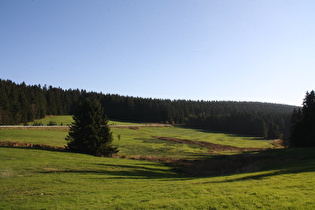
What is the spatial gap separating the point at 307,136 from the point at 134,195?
53956 millimetres

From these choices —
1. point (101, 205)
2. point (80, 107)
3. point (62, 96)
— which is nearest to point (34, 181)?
point (101, 205)

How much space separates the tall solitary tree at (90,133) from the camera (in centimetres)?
3623

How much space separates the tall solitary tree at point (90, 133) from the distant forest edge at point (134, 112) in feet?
182

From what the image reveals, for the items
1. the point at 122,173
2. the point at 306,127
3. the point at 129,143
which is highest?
the point at 306,127

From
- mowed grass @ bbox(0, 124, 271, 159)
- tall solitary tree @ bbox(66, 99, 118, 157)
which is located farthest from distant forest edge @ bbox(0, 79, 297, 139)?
tall solitary tree @ bbox(66, 99, 118, 157)

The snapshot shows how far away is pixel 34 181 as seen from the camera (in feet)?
53.2

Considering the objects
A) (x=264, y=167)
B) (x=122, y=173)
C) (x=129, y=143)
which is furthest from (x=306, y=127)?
(x=122, y=173)

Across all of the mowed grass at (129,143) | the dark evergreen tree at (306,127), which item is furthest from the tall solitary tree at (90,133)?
the dark evergreen tree at (306,127)

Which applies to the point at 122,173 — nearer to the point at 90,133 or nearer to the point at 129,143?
the point at 90,133

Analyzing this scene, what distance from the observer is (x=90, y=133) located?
36.8m

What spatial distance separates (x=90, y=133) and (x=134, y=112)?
122349 millimetres

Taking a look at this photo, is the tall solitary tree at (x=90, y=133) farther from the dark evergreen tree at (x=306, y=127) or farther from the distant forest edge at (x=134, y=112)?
the distant forest edge at (x=134, y=112)

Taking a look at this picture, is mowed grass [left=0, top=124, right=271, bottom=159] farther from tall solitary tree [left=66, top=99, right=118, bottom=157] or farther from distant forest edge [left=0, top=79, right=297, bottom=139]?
distant forest edge [left=0, top=79, right=297, bottom=139]

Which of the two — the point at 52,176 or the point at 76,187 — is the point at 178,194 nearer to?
the point at 76,187
